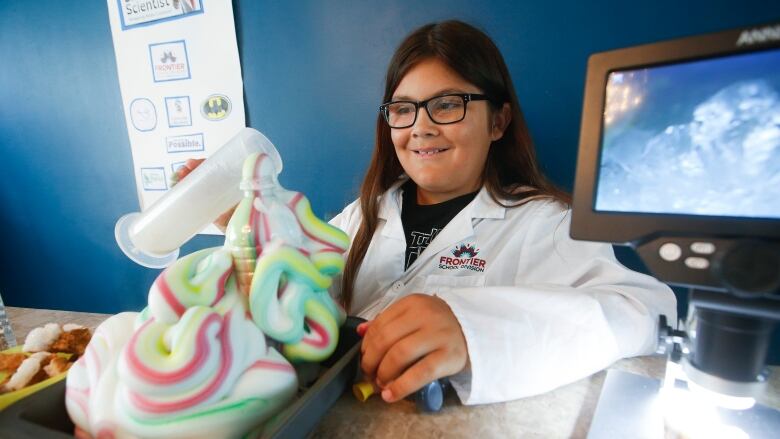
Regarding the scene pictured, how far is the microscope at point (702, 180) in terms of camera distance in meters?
0.23

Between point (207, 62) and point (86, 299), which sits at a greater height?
point (207, 62)

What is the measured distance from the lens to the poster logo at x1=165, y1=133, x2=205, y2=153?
3.82 ft

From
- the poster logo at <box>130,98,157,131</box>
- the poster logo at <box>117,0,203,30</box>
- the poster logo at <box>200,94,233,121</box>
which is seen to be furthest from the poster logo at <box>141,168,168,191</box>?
the poster logo at <box>117,0,203,30</box>

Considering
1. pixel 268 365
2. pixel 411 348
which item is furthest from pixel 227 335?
pixel 411 348

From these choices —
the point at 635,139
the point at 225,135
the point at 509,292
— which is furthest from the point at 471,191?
the point at 225,135

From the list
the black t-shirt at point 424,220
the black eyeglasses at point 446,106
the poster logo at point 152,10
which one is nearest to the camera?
the black eyeglasses at point 446,106

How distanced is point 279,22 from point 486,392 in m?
1.05

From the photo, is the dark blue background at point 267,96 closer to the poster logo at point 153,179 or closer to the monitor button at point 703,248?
the poster logo at point 153,179

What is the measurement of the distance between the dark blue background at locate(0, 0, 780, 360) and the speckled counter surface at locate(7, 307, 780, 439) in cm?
57

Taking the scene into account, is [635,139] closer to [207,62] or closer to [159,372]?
[159,372]

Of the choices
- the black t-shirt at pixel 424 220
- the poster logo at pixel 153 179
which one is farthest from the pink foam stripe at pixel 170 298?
the poster logo at pixel 153 179

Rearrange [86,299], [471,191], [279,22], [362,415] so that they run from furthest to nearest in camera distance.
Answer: [86,299] < [279,22] < [471,191] < [362,415]

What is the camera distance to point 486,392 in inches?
15.7

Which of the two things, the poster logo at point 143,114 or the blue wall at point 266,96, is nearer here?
the blue wall at point 266,96
